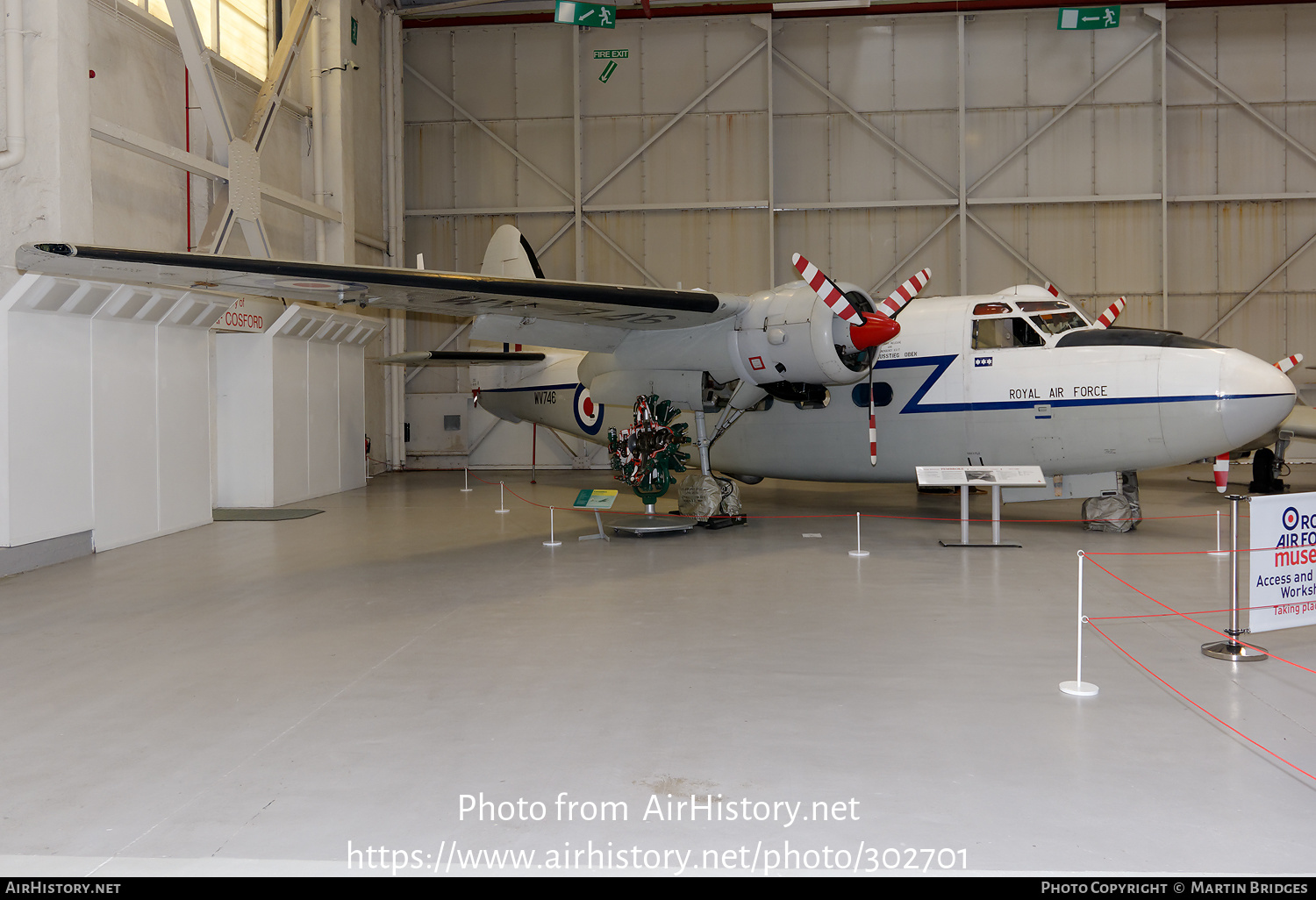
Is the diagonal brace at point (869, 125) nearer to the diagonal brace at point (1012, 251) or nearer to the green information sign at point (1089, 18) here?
the diagonal brace at point (1012, 251)

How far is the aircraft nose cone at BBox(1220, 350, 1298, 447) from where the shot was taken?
1072cm

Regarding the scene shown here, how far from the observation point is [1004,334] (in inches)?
492

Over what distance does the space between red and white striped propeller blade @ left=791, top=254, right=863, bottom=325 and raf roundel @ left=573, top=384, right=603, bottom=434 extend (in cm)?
679

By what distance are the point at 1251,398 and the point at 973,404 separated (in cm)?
330

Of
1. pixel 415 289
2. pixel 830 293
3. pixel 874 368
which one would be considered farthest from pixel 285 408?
pixel 874 368

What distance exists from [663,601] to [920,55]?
67.2 ft

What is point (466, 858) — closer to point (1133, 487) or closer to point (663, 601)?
point (663, 601)

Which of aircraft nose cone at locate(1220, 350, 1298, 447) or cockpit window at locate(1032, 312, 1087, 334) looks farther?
cockpit window at locate(1032, 312, 1087, 334)

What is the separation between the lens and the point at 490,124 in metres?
24.7

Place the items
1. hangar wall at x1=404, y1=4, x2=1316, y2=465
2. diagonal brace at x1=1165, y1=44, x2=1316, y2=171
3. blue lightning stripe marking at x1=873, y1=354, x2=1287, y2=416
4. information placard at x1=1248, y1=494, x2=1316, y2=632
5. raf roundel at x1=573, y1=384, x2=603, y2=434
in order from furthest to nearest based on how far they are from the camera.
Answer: hangar wall at x1=404, y1=4, x2=1316, y2=465 < diagonal brace at x1=1165, y1=44, x2=1316, y2=171 < raf roundel at x1=573, y1=384, x2=603, y2=434 < blue lightning stripe marking at x1=873, y1=354, x2=1287, y2=416 < information placard at x1=1248, y1=494, x2=1316, y2=632

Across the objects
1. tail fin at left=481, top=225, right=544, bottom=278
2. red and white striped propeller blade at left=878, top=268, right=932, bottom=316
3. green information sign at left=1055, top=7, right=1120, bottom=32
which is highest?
green information sign at left=1055, top=7, right=1120, bottom=32

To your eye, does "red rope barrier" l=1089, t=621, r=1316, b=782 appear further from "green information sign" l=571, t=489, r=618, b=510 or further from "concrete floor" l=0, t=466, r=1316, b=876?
"green information sign" l=571, t=489, r=618, b=510

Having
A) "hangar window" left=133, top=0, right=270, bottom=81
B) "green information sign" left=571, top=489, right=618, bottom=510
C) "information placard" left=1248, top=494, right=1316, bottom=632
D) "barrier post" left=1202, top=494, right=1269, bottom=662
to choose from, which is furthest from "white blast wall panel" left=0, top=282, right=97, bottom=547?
"information placard" left=1248, top=494, right=1316, bottom=632

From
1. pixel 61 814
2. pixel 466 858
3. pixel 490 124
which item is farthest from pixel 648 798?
pixel 490 124
